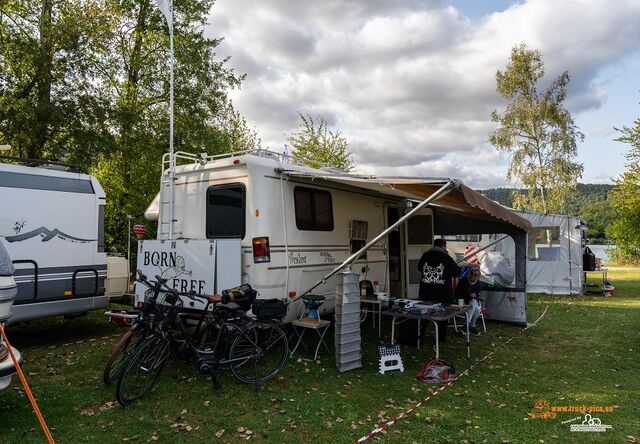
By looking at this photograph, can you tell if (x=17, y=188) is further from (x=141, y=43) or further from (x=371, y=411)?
(x=141, y=43)

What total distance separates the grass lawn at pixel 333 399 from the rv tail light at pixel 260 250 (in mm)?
1376

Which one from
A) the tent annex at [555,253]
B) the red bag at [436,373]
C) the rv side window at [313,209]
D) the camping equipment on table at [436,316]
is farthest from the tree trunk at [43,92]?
the tent annex at [555,253]

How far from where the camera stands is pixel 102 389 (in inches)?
177

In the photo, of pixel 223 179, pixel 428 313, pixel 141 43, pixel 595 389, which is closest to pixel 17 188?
pixel 223 179

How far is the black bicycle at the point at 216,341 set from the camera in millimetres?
4160

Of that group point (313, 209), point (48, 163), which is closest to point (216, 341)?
point (313, 209)

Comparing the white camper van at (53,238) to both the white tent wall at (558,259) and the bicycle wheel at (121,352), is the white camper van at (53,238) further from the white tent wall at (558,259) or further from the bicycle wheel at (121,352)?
the white tent wall at (558,259)

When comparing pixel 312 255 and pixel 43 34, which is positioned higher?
pixel 43 34

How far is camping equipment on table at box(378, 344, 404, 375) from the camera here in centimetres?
532

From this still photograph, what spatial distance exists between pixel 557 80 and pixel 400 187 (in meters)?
22.1

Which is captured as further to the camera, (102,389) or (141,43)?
(141,43)

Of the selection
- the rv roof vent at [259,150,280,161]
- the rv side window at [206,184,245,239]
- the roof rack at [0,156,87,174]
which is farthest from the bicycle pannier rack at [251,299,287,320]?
the roof rack at [0,156,87,174]

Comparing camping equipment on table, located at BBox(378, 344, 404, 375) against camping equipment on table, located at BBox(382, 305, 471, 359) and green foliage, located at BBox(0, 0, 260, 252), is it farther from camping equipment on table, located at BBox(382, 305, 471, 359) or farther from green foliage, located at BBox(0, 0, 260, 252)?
green foliage, located at BBox(0, 0, 260, 252)

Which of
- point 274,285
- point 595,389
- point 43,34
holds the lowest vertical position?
point 595,389
